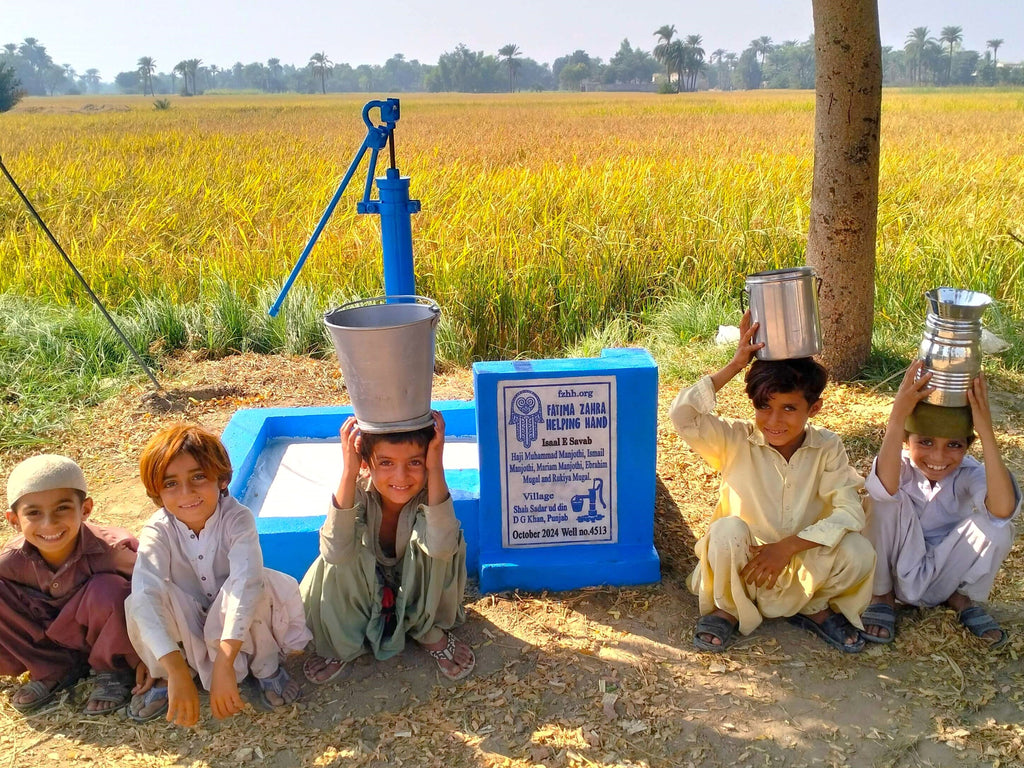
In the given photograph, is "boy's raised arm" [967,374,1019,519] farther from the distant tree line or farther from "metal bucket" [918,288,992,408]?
the distant tree line

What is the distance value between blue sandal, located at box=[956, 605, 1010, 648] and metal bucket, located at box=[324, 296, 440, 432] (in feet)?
6.00

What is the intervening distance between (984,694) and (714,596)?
2.58ft

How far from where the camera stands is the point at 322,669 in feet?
8.70

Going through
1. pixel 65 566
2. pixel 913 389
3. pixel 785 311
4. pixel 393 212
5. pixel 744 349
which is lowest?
pixel 65 566

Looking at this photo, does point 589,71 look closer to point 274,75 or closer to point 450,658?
point 274,75

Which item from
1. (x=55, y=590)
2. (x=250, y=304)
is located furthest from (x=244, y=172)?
(x=55, y=590)

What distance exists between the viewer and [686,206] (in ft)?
24.2

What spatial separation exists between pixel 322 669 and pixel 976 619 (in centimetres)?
204

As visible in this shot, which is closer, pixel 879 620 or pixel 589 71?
pixel 879 620

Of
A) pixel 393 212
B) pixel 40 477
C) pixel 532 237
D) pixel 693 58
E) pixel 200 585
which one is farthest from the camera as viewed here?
pixel 693 58

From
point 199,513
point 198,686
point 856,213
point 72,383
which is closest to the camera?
point 199,513

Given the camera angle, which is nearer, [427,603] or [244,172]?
[427,603]

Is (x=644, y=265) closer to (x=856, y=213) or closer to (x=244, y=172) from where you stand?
(x=856, y=213)

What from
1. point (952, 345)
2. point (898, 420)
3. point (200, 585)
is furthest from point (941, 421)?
point (200, 585)
